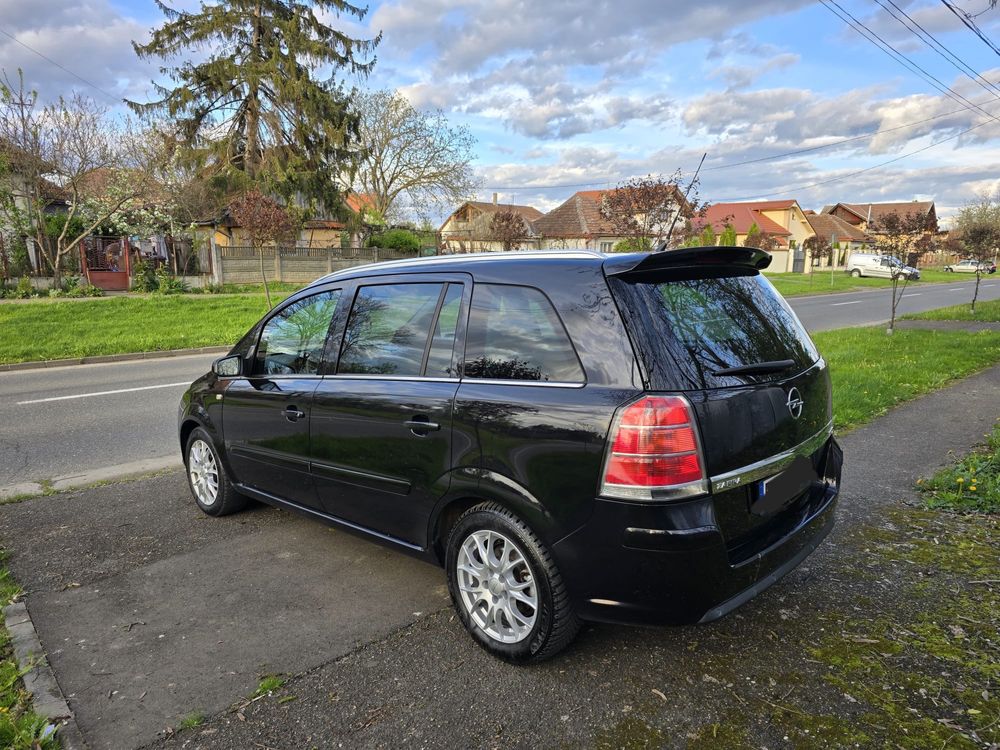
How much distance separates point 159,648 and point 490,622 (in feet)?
5.01

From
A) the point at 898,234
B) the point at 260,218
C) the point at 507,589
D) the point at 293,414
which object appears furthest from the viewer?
the point at 260,218

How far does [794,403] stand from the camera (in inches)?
112

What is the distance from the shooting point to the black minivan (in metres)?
2.39

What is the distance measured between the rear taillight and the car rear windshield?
0.10 metres

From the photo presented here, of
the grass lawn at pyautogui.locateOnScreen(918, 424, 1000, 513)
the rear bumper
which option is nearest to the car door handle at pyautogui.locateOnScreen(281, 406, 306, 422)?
the rear bumper

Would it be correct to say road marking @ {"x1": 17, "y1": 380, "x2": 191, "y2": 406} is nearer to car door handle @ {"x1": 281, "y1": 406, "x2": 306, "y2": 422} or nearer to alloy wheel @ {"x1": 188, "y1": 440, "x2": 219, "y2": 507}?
alloy wheel @ {"x1": 188, "y1": 440, "x2": 219, "y2": 507}

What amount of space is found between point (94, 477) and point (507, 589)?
172 inches

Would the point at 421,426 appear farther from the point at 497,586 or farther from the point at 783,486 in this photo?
the point at 783,486

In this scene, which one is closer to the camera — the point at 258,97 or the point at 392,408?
the point at 392,408

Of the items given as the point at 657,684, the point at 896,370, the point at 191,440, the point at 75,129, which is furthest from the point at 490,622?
the point at 75,129

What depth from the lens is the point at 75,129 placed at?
65.2 feet

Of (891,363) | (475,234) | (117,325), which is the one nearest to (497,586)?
(891,363)

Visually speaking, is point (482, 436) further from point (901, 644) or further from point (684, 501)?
point (901, 644)

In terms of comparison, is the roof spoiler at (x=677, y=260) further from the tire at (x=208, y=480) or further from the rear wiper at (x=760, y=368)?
the tire at (x=208, y=480)
